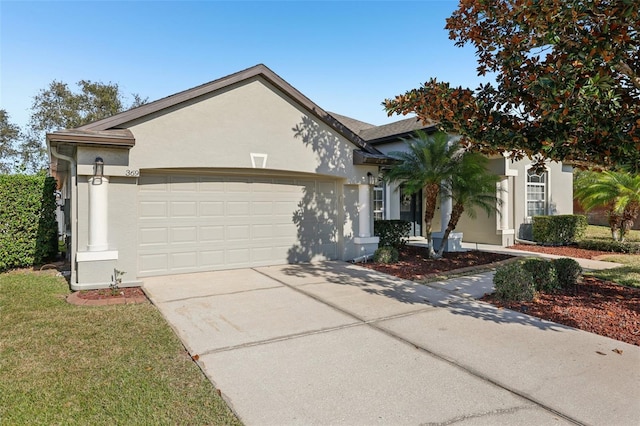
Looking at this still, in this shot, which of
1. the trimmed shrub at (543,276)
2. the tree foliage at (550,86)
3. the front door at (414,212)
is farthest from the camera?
the front door at (414,212)

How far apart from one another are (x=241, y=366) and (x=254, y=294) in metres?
3.06

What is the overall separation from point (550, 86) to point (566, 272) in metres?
4.32

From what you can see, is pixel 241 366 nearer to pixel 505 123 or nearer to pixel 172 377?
pixel 172 377

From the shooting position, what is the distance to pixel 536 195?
50.5ft

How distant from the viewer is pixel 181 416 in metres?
3.09

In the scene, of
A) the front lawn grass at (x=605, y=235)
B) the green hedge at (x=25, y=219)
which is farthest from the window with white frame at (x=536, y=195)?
the green hedge at (x=25, y=219)

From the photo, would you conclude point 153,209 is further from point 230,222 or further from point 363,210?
point 363,210

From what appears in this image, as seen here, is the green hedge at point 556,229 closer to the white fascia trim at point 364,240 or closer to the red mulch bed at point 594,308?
the red mulch bed at point 594,308

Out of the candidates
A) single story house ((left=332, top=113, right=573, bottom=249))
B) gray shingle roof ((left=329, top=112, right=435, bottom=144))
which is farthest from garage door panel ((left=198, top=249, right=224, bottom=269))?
gray shingle roof ((left=329, top=112, right=435, bottom=144))

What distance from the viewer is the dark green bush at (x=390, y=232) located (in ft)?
39.4

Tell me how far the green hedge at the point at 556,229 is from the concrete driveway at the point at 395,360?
9108 mm

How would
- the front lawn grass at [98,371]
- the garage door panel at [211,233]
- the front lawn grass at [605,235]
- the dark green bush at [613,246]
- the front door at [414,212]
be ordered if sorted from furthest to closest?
the front door at [414,212] < the front lawn grass at [605,235] < the dark green bush at [613,246] < the garage door panel at [211,233] < the front lawn grass at [98,371]

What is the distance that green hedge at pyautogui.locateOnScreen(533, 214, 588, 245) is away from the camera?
1414 cm

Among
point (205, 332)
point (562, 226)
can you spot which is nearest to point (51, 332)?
point (205, 332)
